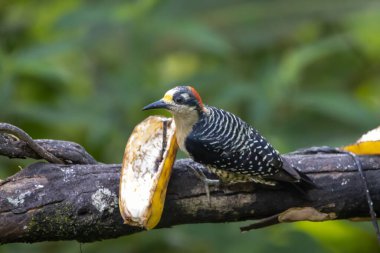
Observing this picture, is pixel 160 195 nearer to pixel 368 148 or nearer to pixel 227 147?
pixel 227 147

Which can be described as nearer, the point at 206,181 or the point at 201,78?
the point at 206,181

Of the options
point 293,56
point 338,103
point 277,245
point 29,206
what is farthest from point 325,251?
point 29,206

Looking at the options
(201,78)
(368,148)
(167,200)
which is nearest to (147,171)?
(167,200)

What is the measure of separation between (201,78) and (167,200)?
1.68 metres

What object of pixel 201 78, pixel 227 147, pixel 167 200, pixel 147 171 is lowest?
pixel 167 200

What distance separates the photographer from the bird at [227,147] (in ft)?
10.8

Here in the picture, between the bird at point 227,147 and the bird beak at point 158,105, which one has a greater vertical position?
the bird beak at point 158,105

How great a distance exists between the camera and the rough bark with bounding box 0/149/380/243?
10.0 feet

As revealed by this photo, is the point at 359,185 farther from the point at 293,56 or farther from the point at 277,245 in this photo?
the point at 293,56

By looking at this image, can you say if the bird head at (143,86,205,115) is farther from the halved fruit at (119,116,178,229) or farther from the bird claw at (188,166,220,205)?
the bird claw at (188,166,220,205)

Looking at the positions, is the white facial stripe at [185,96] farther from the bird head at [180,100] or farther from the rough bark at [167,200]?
the rough bark at [167,200]

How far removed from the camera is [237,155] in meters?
3.33

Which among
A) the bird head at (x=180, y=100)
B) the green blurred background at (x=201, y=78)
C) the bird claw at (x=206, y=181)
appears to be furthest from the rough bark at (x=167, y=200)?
the green blurred background at (x=201, y=78)

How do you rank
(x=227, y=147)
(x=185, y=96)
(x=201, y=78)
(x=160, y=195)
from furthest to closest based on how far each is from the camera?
(x=201, y=78) → (x=185, y=96) → (x=227, y=147) → (x=160, y=195)
